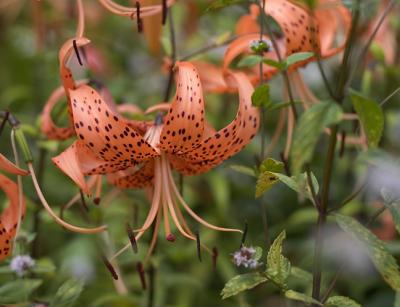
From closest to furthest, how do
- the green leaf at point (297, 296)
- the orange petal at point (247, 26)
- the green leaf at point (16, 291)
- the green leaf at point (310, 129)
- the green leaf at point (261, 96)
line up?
the green leaf at point (310, 129), the green leaf at point (297, 296), the green leaf at point (261, 96), the green leaf at point (16, 291), the orange petal at point (247, 26)

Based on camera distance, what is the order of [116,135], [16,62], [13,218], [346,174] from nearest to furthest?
[116,135], [13,218], [346,174], [16,62]

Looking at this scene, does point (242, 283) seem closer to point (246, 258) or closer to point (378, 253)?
point (246, 258)

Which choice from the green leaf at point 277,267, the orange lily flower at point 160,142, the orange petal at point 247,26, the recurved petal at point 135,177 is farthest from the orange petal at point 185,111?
the orange petal at point 247,26

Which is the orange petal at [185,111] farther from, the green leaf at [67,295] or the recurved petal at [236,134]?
the green leaf at [67,295]

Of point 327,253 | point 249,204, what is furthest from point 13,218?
point 249,204

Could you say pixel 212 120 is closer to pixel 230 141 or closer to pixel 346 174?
pixel 346 174

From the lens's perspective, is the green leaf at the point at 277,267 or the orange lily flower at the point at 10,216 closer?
the green leaf at the point at 277,267

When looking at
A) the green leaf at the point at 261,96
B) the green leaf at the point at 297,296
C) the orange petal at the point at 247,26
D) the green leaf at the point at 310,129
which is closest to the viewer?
the green leaf at the point at 310,129
